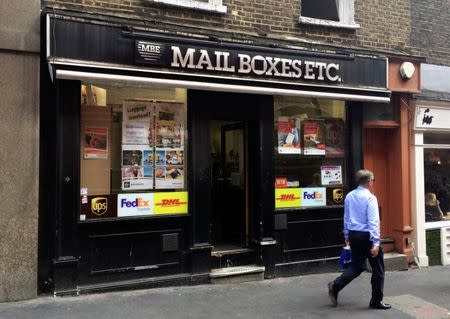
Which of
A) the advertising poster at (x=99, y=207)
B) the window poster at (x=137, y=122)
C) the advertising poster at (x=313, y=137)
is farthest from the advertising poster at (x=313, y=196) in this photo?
the advertising poster at (x=99, y=207)

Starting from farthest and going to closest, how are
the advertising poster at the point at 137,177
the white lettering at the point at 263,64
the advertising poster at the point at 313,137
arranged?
the advertising poster at the point at 313,137
the white lettering at the point at 263,64
the advertising poster at the point at 137,177

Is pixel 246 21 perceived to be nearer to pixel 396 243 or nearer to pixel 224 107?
pixel 224 107

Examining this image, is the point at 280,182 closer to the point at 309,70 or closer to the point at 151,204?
the point at 309,70

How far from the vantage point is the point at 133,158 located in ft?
23.1

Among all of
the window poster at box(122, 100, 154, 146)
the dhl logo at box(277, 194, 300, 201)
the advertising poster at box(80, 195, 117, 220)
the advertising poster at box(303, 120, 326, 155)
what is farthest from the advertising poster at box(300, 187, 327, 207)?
the advertising poster at box(80, 195, 117, 220)

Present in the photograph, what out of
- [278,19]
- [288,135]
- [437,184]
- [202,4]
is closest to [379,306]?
Result: [288,135]

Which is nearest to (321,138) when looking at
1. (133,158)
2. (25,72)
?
(133,158)

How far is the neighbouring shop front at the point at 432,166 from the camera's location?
9.02 meters

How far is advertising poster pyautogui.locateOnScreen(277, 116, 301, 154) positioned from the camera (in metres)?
8.09

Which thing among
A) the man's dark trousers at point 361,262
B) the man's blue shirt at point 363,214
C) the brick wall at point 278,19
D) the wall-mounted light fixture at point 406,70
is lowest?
the man's dark trousers at point 361,262

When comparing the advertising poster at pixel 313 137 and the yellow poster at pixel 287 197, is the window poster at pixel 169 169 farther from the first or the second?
the advertising poster at pixel 313 137

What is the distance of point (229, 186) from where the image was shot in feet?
28.0

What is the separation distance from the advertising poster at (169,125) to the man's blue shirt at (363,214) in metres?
2.54

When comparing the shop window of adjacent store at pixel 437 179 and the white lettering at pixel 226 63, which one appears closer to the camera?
the white lettering at pixel 226 63
